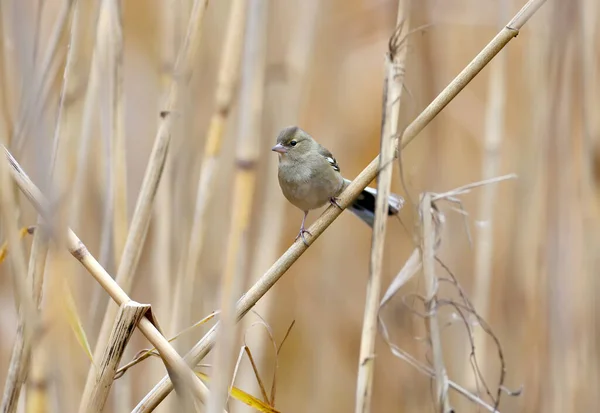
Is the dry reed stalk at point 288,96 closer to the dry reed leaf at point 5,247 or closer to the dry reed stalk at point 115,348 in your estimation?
the dry reed leaf at point 5,247

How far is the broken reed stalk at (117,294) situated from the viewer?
3.34 feet

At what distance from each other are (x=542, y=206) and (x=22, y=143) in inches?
54.0

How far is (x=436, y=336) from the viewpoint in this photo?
54.5 inches

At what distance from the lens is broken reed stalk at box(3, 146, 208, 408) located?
102cm

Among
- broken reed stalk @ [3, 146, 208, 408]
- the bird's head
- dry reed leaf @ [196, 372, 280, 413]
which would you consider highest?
the bird's head

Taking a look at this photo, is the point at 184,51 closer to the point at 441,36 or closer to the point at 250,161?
the point at 250,161

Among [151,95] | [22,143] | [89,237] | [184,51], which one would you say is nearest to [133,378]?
[89,237]

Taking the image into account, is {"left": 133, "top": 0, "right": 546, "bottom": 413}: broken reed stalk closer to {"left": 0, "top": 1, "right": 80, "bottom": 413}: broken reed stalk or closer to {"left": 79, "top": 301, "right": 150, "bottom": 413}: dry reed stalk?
{"left": 79, "top": 301, "right": 150, "bottom": 413}: dry reed stalk

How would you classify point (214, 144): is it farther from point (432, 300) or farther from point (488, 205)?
point (488, 205)

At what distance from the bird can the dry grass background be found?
11 centimetres

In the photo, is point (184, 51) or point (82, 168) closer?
point (184, 51)

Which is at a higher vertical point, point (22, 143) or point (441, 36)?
point (441, 36)

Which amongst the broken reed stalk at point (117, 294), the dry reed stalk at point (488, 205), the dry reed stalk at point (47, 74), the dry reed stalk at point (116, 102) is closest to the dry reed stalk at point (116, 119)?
the dry reed stalk at point (116, 102)

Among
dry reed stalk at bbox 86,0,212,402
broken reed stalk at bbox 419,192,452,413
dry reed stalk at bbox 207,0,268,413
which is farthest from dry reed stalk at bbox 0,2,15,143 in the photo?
broken reed stalk at bbox 419,192,452,413
